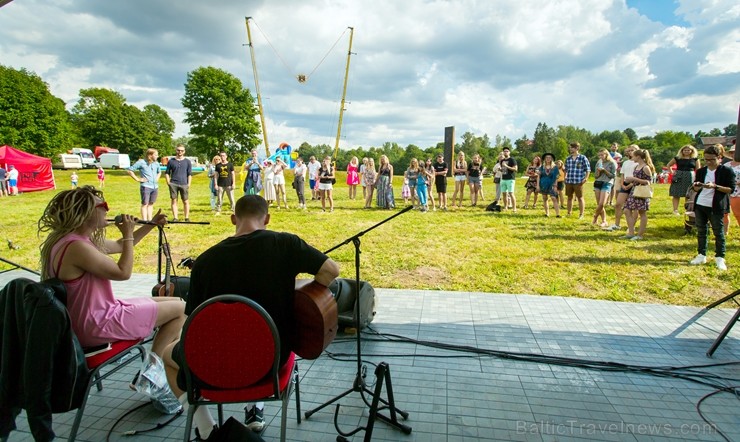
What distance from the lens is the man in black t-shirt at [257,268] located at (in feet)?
6.88

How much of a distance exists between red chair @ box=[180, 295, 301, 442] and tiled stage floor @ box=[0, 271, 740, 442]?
749 millimetres

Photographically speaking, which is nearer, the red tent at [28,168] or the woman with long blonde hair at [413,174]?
the woman with long blonde hair at [413,174]

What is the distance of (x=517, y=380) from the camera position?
316 cm

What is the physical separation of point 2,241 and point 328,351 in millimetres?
9558

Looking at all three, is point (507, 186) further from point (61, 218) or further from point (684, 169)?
point (61, 218)

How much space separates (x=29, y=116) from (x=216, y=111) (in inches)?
659

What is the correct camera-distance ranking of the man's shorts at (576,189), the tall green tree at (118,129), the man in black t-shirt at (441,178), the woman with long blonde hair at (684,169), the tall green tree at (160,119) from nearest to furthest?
the woman with long blonde hair at (684,169)
the man's shorts at (576,189)
the man in black t-shirt at (441,178)
the tall green tree at (118,129)
the tall green tree at (160,119)

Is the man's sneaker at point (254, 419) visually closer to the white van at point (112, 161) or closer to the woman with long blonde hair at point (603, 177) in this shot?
the woman with long blonde hair at point (603, 177)

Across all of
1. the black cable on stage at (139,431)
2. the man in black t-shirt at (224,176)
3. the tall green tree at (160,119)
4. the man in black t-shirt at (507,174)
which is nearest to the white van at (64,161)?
the tall green tree at (160,119)

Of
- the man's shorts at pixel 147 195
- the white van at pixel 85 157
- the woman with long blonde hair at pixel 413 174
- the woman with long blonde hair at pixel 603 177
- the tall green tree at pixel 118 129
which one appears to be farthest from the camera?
the tall green tree at pixel 118 129

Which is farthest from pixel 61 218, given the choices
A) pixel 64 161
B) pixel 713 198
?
pixel 64 161

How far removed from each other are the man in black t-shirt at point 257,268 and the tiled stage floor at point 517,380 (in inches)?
38.2

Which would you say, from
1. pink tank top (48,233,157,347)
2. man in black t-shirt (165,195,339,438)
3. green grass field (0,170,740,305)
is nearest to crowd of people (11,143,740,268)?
green grass field (0,170,740,305)

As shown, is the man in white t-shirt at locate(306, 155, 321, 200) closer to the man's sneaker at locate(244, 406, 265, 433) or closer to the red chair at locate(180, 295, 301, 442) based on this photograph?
the man's sneaker at locate(244, 406, 265, 433)
